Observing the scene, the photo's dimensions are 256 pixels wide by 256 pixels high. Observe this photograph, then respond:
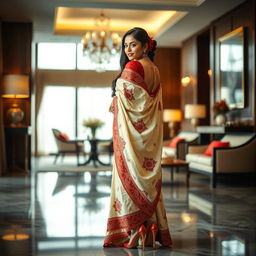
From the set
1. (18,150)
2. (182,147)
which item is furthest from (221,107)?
(18,150)

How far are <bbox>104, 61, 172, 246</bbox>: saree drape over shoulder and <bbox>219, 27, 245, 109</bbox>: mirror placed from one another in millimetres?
5389

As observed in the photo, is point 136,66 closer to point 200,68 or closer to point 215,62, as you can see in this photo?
point 215,62

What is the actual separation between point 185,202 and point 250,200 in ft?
2.78

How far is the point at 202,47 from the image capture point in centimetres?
1112

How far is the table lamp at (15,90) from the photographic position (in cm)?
895

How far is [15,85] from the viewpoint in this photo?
8945mm

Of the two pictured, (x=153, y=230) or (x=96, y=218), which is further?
(x=96, y=218)

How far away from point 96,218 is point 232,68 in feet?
17.7

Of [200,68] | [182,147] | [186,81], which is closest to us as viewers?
[182,147]

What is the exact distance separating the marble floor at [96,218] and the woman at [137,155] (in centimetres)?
14

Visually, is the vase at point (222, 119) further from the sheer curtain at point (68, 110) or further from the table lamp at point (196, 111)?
the sheer curtain at point (68, 110)

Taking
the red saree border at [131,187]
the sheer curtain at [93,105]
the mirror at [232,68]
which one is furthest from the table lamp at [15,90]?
the red saree border at [131,187]

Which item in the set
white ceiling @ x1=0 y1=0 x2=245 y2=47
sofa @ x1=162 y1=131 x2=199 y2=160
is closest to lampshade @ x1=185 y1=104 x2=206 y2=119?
sofa @ x1=162 y1=131 x2=199 y2=160

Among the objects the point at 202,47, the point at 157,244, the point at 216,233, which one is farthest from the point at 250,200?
the point at 202,47
